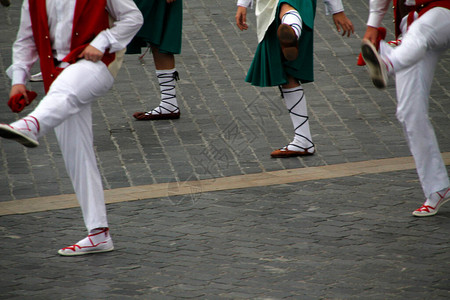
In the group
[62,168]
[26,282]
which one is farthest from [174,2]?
[26,282]

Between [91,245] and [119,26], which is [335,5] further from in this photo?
[91,245]

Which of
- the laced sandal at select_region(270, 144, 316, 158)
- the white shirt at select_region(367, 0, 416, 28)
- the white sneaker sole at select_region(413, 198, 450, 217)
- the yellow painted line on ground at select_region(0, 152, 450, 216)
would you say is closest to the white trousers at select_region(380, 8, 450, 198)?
the white sneaker sole at select_region(413, 198, 450, 217)

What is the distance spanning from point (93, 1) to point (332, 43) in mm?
5576

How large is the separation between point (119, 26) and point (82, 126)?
2.14ft

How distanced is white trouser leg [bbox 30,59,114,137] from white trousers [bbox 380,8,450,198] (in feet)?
5.85

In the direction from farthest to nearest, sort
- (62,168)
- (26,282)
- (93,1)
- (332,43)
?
(332,43), (62,168), (93,1), (26,282)

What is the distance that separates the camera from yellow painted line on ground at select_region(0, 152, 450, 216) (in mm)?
6215

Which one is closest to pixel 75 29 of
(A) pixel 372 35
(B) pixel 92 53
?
(B) pixel 92 53

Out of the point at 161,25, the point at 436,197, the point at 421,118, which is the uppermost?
the point at 421,118

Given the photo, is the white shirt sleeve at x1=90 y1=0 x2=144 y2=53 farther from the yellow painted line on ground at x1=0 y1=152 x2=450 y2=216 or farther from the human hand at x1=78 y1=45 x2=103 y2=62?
the yellow painted line on ground at x1=0 y1=152 x2=450 y2=216

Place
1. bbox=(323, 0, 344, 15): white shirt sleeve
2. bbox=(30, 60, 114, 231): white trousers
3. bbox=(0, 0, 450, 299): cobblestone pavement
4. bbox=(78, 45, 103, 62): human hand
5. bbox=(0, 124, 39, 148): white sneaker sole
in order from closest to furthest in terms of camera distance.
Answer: bbox=(0, 124, 39, 148): white sneaker sole
bbox=(0, 0, 450, 299): cobblestone pavement
bbox=(30, 60, 114, 231): white trousers
bbox=(78, 45, 103, 62): human hand
bbox=(323, 0, 344, 15): white shirt sleeve

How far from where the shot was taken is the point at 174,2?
7.91 metres

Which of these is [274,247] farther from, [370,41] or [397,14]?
[397,14]

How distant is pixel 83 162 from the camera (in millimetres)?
5160
